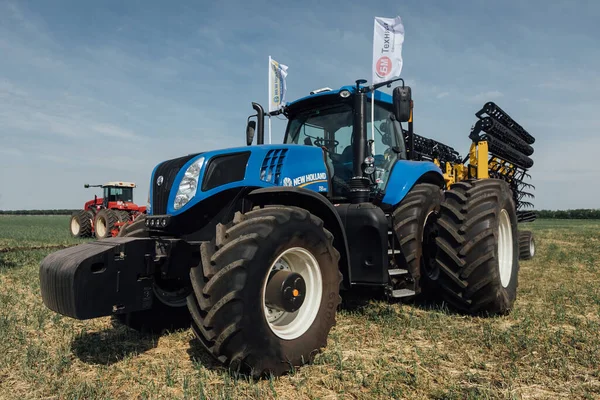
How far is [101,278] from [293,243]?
4.43 ft

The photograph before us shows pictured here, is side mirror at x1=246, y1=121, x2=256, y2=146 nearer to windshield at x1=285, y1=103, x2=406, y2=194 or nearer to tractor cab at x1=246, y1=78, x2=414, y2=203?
tractor cab at x1=246, y1=78, x2=414, y2=203

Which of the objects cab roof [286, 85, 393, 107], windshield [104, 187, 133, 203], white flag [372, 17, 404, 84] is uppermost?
white flag [372, 17, 404, 84]

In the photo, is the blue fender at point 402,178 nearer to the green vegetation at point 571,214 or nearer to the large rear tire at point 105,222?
the large rear tire at point 105,222

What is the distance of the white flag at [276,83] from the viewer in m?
6.13

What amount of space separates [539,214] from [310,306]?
6966 cm

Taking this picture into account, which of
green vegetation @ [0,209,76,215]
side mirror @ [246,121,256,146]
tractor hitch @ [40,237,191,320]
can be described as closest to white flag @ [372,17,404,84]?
side mirror @ [246,121,256,146]

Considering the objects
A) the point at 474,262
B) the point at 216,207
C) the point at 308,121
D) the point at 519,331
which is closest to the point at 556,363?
the point at 519,331

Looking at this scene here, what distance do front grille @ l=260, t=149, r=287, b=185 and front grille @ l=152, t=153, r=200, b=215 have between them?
661 millimetres

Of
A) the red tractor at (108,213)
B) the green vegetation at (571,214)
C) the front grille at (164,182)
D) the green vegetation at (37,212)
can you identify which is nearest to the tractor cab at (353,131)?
the front grille at (164,182)

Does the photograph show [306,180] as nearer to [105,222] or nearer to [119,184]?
[105,222]

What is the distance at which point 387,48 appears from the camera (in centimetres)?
492

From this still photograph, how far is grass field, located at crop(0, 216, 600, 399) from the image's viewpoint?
9.72ft

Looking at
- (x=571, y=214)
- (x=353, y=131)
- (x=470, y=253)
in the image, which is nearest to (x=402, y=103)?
(x=353, y=131)

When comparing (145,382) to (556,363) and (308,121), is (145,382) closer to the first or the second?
(556,363)
